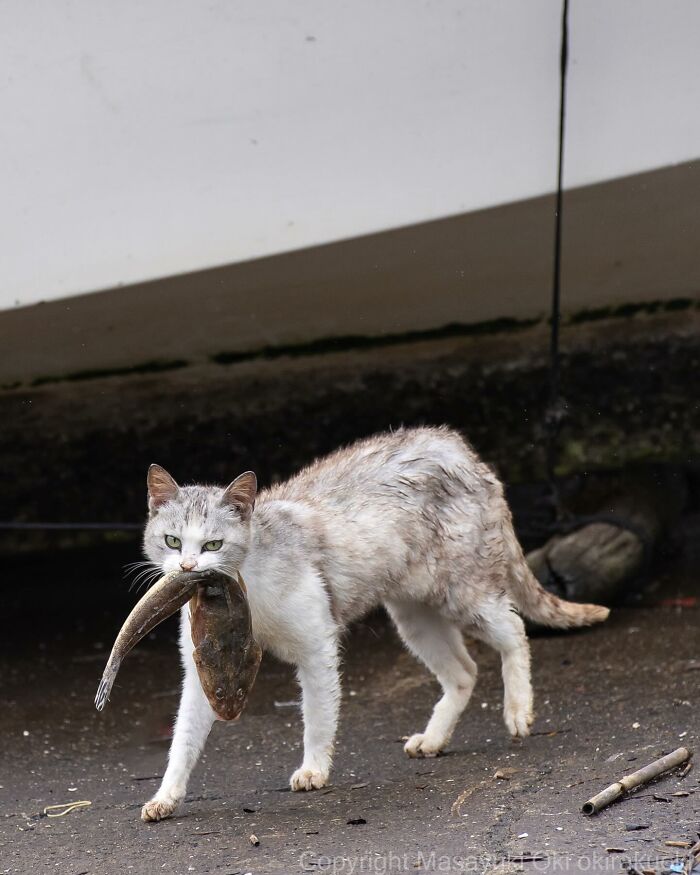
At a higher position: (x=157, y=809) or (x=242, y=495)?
(x=242, y=495)

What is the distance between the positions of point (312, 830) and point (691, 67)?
4.17 metres

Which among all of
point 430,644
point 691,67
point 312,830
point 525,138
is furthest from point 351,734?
point 691,67

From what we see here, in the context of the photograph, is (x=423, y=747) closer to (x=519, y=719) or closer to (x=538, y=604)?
(x=519, y=719)

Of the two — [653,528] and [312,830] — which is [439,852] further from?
[653,528]

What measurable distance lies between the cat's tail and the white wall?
1.89 metres

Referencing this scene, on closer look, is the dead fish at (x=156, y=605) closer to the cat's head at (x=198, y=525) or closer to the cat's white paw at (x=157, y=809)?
the cat's head at (x=198, y=525)

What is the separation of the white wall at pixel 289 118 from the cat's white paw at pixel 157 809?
2.76 meters

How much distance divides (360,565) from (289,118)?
2.44 meters

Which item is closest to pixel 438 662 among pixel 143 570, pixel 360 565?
pixel 360 565

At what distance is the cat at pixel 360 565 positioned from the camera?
14.6 feet

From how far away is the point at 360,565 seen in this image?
4836 millimetres

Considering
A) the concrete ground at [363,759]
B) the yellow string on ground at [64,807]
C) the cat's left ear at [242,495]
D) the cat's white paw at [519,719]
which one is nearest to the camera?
the concrete ground at [363,759]

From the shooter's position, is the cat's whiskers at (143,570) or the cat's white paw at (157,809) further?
the cat's whiskers at (143,570)

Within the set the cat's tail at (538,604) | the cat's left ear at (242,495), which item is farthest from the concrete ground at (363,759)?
the cat's left ear at (242,495)
